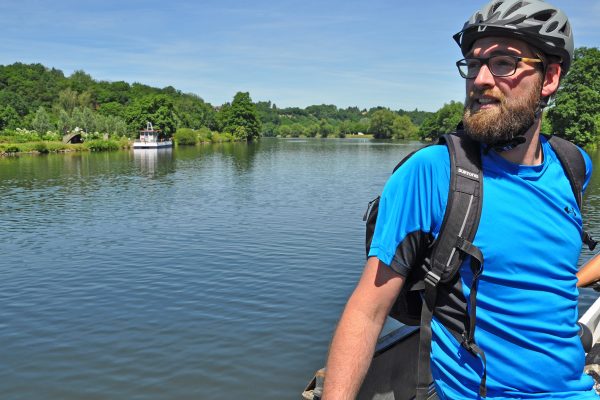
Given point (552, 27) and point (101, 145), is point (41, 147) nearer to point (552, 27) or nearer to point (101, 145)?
point (101, 145)

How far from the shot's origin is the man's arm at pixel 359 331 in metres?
1.91

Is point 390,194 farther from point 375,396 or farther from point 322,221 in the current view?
point 322,221

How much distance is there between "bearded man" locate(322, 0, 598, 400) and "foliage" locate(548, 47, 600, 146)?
73.2 m

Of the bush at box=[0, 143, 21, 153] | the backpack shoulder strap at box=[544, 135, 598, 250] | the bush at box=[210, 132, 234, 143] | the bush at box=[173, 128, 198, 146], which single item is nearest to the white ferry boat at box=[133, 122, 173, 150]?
the bush at box=[173, 128, 198, 146]

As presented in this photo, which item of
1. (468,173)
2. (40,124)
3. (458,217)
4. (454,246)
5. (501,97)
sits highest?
(40,124)

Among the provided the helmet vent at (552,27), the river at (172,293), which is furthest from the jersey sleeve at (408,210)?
the river at (172,293)

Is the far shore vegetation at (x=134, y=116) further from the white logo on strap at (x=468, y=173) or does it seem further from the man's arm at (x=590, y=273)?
the white logo on strap at (x=468, y=173)

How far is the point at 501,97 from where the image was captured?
7.02 feet

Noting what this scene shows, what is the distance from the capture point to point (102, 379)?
888 cm

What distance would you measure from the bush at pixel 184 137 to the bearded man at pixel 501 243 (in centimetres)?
11174

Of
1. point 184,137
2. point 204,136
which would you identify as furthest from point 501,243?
point 204,136

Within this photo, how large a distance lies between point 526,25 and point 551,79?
11.6 inches

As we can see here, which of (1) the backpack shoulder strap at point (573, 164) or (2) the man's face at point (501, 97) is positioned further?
(1) the backpack shoulder strap at point (573, 164)

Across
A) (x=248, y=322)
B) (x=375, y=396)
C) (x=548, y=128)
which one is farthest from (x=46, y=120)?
(x=375, y=396)
